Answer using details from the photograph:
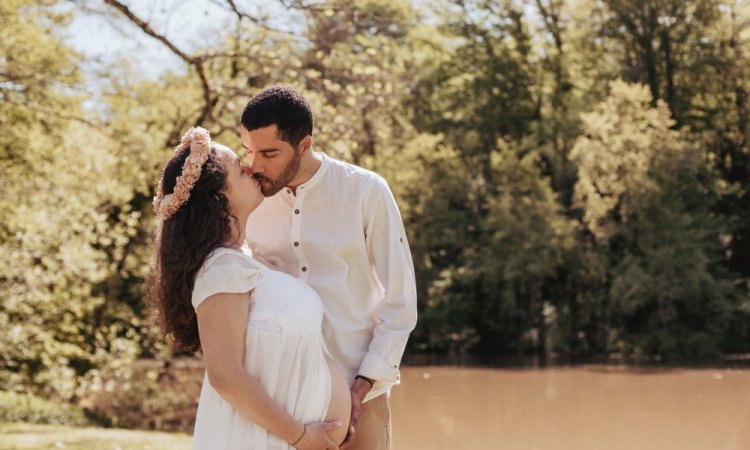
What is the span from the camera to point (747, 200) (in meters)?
24.7

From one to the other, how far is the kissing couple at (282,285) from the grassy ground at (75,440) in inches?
268

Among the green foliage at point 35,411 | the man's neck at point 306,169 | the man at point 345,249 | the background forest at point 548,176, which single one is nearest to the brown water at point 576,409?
the background forest at point 548,176

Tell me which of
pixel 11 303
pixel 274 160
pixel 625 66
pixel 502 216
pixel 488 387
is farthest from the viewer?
pixel 625 66

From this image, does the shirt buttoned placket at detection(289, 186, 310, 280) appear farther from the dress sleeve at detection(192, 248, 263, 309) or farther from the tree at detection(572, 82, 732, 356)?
the tree at detection(572, 82, 732, 356)

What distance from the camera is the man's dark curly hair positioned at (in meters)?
2.80

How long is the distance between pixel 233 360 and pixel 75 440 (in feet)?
26.3

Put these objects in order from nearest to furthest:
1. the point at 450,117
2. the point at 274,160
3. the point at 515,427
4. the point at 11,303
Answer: the point at 274,160, the point at 11,303, the point at 515,427, the point at 450,117

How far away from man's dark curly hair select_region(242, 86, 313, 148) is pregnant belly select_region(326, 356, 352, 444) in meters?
0.71

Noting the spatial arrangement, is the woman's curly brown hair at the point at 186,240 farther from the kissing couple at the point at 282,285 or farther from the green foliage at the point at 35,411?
the green foliage at the point at 35,411

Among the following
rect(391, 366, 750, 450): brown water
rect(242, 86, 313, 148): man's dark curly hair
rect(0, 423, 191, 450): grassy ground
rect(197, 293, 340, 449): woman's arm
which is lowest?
rect(391, 366, 750, 450): brown water

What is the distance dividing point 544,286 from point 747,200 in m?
5.94

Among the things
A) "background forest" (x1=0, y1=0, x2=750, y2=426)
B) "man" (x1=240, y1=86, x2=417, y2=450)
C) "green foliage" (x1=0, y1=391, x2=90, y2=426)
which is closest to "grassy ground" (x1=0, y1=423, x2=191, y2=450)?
"green foliage" (x1=0, y1=391, x2=90, y2=426)

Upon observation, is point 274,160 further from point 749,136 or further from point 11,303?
point 749,136

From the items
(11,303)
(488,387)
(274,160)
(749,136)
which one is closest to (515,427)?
(488,387)
